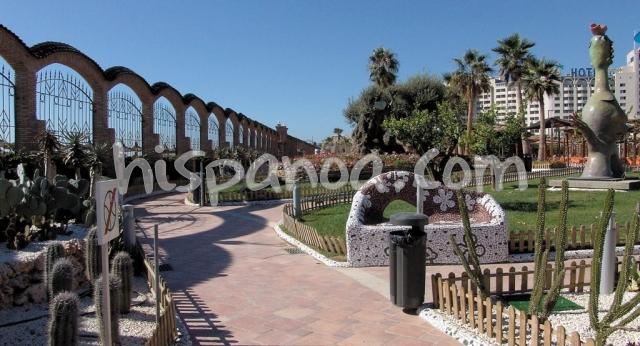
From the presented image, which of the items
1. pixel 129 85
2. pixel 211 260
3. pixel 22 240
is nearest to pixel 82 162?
pixel 129 85

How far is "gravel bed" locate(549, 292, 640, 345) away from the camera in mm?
5051

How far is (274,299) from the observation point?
675 cm

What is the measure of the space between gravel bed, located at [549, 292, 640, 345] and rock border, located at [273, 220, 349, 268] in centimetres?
367

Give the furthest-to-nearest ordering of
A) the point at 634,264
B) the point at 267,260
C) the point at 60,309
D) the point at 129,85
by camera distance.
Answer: the point at 129,85
the point at 267,260
the point at 634,264
the point at 60,309

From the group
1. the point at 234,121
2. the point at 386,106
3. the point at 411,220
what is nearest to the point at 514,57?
the point at 386,106

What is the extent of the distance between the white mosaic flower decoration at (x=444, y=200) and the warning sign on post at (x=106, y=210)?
661cm

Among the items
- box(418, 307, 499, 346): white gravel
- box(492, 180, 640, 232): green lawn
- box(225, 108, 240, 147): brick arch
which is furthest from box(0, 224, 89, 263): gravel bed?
box(225, 108, 240, 147): brick arch

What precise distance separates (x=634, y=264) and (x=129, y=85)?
2117 centimetres

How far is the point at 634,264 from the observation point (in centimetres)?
661

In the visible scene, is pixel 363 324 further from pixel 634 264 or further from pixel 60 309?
pixel 634 264

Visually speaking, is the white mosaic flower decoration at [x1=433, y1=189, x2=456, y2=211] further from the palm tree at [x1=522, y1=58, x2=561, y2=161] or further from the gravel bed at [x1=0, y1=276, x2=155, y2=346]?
the palm tree at [x1=522, y1=58, x2=561, y2=161]

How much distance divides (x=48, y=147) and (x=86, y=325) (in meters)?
11.5

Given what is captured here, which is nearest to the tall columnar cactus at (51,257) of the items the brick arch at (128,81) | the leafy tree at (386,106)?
the brick arch at (128,81)

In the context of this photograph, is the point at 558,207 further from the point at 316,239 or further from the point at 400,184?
the point at 316,239
